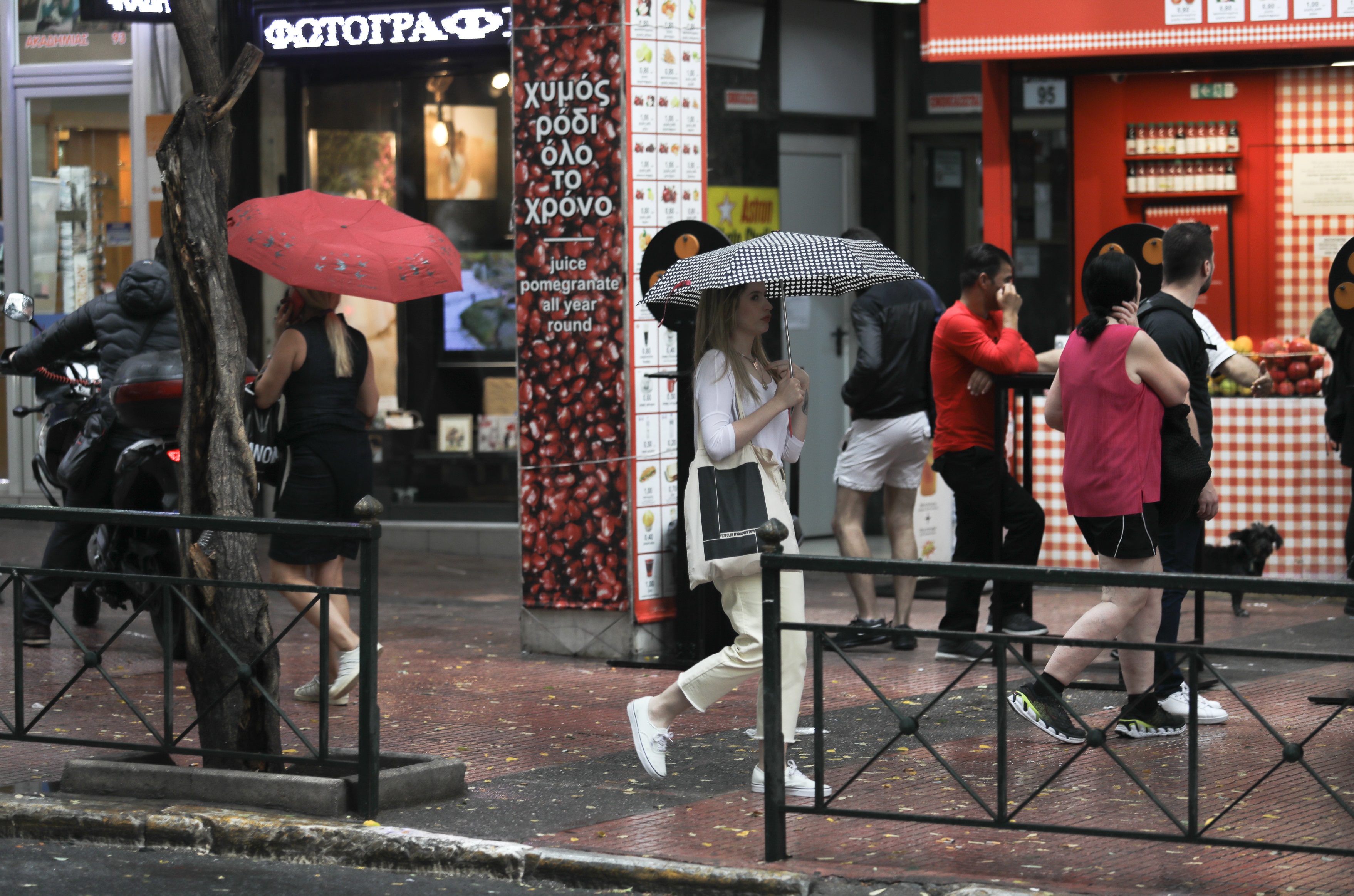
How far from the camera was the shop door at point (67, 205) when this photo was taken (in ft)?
47.9

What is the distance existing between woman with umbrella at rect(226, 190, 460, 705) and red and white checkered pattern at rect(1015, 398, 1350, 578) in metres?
4.62

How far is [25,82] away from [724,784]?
11.1 meters

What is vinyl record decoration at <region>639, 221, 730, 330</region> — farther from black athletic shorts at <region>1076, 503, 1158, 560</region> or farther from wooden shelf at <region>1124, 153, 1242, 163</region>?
wooden shelf at <region>1124, 153, 1242, 163</region>

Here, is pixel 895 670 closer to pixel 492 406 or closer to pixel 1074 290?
pixel 1074 290

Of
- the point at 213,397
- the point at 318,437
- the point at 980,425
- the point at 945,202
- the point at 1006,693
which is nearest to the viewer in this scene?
the point at 1006,693

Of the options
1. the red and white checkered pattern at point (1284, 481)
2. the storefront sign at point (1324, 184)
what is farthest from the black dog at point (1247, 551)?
the storefront sign at point (1324, 184)

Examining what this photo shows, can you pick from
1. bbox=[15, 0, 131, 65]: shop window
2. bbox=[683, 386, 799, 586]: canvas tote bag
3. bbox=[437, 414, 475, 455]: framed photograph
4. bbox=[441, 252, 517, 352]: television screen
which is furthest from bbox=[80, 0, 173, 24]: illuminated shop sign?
bbox=[683, 386, 799, 586]: canvas tote bag

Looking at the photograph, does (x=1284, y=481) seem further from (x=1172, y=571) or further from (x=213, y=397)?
(x=213, y=397)

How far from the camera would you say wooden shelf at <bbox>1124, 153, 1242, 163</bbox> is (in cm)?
1199

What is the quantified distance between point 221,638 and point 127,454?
316 cm

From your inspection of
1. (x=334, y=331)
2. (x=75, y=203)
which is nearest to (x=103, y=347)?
(x=334, y=331)

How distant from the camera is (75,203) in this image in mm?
14711

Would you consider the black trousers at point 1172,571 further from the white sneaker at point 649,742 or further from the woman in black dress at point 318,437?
the woman in black dress at point 318,437

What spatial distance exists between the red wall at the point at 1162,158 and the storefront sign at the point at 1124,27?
1.86 feet
